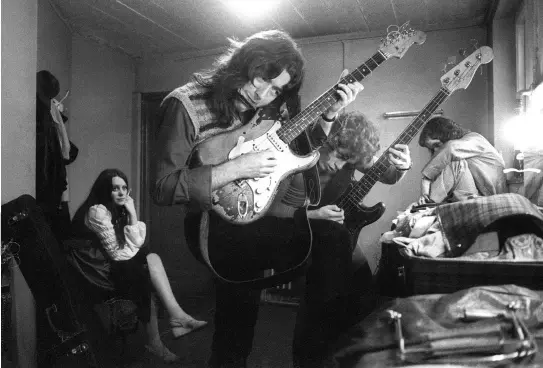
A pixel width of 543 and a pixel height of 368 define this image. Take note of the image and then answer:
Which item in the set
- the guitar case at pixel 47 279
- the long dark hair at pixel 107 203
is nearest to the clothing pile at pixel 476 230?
the long dark hair at pixel 107 203

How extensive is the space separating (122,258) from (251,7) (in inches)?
32.6

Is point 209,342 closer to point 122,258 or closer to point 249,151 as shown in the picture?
point 122,258

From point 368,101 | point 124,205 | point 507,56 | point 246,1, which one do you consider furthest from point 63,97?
point 507,56

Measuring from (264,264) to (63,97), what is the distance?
77cm

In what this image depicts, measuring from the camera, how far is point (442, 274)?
1.29 meters

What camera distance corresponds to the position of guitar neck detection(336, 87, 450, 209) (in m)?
1.31

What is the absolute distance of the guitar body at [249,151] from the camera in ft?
4.40

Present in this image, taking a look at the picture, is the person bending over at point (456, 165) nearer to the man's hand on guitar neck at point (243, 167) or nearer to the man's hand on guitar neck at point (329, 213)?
the man's hand on guitar neck at point (329, 213)

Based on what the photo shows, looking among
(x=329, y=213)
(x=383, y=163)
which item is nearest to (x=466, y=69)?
(x=383, y=163)

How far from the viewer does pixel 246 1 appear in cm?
139

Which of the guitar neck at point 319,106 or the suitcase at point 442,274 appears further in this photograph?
the guitar neck at point 319,106

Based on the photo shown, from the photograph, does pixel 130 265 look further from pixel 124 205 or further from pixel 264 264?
pixel 264 264

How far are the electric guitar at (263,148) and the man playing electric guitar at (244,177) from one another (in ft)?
0.05

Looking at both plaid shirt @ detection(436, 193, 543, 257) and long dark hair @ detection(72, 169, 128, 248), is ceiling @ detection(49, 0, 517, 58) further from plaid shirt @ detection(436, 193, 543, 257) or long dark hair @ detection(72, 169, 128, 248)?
plaid shirt @ detection(436, 193, 543, 257)
